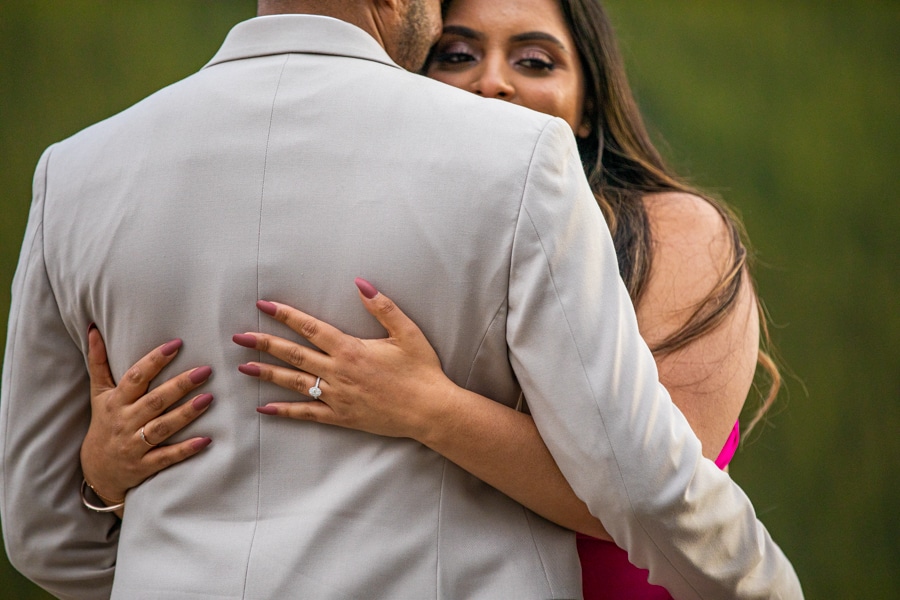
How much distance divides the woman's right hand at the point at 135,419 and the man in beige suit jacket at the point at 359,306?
3cm

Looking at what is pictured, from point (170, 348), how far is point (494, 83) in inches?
48.0

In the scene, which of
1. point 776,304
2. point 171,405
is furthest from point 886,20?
point 171,405

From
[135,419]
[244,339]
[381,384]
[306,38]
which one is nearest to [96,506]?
[135,419]

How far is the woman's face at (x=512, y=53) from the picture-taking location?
2.36 m

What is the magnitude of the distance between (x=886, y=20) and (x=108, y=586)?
450cm

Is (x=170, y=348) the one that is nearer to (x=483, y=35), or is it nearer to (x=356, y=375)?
(x=356, y=375)

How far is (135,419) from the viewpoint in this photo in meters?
1.43

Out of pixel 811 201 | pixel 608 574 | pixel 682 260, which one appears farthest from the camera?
pixel 811 201

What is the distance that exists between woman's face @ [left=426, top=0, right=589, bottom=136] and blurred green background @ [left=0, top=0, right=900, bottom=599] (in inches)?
86.4

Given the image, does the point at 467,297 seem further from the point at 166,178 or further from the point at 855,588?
the point at 855,588

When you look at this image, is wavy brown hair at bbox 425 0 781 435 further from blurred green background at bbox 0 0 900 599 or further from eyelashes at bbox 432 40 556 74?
blurred green background at bbox 0 0 900 599

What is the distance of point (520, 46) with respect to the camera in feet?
7.86

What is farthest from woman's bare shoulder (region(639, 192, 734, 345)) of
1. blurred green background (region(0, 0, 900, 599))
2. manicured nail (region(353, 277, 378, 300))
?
blurred green background (region(0, 0, 900, 599))

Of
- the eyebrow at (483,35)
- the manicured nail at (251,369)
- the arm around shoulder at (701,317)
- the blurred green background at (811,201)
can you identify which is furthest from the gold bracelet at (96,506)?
the blurred green background at (811,201)
